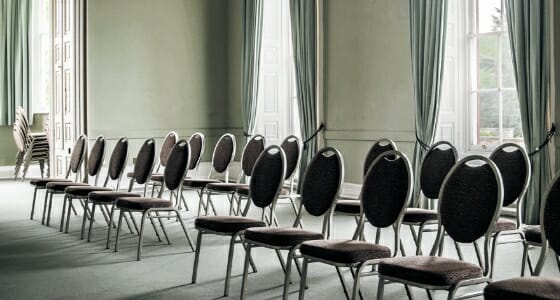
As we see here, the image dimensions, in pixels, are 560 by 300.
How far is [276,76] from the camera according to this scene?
33.0 ft

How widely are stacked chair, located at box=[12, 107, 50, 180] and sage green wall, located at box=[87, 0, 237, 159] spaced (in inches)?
86.5

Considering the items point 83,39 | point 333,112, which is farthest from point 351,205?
point 83,39

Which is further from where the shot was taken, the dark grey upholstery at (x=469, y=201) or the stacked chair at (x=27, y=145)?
the stacked chair at (x=27, y=145)

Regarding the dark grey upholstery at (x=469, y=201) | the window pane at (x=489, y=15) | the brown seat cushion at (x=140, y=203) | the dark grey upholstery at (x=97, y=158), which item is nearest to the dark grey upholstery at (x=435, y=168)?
the dark grey upholstery at (x=469, y=201)

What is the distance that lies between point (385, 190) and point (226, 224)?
99cm

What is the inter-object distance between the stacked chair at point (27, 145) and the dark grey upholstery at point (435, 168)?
793 centimetres

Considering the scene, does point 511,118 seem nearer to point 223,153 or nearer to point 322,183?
point 223,153

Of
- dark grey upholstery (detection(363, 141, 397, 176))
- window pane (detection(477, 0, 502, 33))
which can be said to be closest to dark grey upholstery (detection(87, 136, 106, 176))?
dark grey upholstery (detection(363, 141, 397, 176))

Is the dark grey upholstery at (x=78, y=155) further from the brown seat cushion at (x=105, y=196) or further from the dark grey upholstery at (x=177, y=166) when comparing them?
the dark grey upholstery at (x=177, y=166)

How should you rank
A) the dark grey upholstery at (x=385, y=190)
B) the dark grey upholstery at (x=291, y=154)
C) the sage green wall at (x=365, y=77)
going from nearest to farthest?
the dark grey upholstery at (x=385, y=190) → the dark grey upholstery at (x=291, y=154) → the sage green wall at (x=365, y=77)

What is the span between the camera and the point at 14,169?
12.5 m

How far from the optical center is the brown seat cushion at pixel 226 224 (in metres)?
4.17

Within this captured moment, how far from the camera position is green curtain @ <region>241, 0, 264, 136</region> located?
32.5 feet

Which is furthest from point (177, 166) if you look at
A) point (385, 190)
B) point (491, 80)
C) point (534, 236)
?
point (491, 80)
